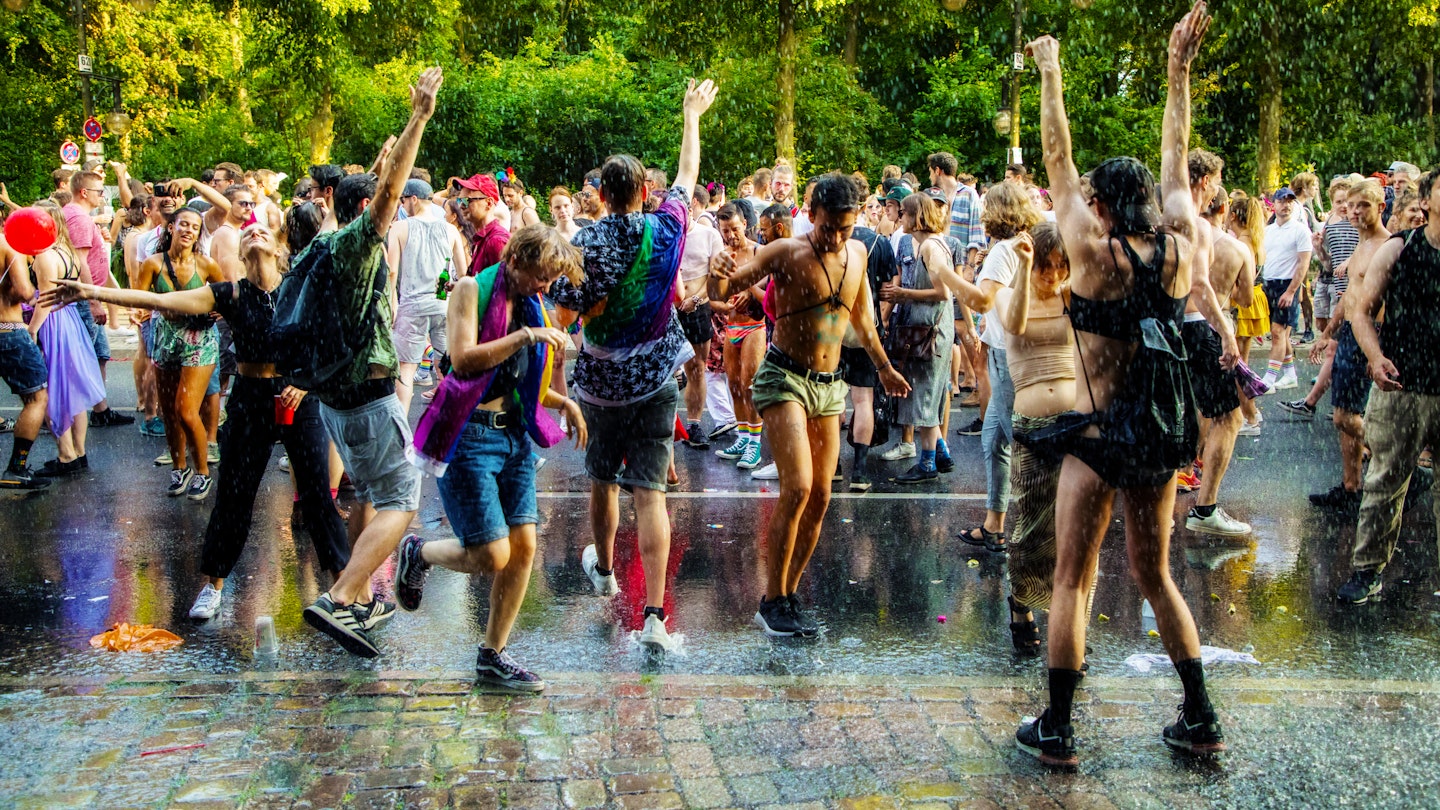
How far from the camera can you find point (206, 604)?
5875 mm

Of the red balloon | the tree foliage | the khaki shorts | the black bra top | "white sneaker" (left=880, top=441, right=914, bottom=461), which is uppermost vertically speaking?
the tree foliage

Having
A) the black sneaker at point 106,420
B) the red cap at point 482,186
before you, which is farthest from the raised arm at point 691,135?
the black sneaker at point 106,420

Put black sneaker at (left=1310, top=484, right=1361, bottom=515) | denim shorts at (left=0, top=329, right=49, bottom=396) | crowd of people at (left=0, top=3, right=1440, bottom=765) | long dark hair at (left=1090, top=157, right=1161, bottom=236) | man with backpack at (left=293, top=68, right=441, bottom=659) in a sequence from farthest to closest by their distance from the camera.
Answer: denim shorts at (left=0, top=329, right=49, bottom=396) → black sneaker at (left=1310, top=484, right=1361, bottom=515) → man with backpack at (left=293, top=68, right=441, bottom=659) → crowd of people at (left=0, top=3, right=1440, bottom=765) → long dark hair at (left=1090, top=157, right=1161, bottom=236)

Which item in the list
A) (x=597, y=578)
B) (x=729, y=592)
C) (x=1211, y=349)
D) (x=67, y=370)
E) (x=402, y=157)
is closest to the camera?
(x=402, y=157)

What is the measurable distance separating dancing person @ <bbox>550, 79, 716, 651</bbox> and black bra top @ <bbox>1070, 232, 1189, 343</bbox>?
6.54 feet

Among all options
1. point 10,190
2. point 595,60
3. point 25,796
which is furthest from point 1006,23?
point 25,796

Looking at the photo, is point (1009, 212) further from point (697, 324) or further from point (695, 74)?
point (695, 74)

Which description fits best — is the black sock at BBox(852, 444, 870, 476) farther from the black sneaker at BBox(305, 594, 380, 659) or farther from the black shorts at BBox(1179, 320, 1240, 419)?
the black sneaker at BBox(305, 594, 380, 659)

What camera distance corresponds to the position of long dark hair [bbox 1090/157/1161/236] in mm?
4156

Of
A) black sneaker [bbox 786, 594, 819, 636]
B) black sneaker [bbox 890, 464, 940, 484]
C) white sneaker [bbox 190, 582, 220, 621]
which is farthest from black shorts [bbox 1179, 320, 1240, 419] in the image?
white sneaker [bbox 190, 582, 220, 621]

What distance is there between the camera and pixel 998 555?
704 centimetres

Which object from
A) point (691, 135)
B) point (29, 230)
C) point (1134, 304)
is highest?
point (691, 135)

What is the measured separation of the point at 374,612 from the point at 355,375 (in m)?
1.14

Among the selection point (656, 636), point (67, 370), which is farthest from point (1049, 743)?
point (67, 370)
